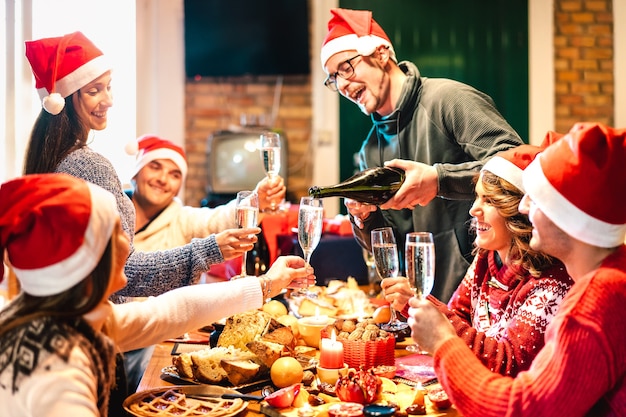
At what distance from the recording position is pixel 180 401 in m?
1.60

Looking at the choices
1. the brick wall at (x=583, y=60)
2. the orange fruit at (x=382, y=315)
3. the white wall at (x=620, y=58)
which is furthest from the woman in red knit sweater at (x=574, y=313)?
the white wall at (x=620, y=58)

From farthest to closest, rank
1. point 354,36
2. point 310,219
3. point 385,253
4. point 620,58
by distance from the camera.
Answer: point 620,58
point 354,36
point 310,219
point 385,253

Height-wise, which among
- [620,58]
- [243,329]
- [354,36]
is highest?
[620,58]

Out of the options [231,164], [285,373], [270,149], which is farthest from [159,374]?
[231,164]

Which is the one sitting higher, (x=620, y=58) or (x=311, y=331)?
(x=620, y=58)

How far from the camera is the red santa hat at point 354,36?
9.34 ft

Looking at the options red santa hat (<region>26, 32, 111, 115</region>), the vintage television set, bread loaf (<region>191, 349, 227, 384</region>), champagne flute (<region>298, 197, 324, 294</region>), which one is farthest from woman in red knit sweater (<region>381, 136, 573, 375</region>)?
the vintage television set

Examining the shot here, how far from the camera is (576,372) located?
48.3 inches

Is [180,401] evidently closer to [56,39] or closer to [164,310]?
[164,310]

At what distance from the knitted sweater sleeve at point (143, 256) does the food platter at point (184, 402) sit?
0.60m

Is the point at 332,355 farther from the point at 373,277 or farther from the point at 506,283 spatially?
the point at 373,277

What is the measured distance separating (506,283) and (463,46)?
4.66m

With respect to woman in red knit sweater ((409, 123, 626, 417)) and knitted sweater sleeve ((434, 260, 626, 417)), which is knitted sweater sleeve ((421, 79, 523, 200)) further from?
knitted sweater sleeve ((434, 260, 626, 417))

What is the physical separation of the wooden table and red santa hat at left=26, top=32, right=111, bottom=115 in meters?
0.88
